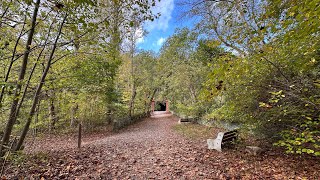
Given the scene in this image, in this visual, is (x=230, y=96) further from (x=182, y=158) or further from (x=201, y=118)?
(x=201, y=118)

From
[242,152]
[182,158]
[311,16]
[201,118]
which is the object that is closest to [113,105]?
[201,118]

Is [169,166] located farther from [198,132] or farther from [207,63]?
[198,132]

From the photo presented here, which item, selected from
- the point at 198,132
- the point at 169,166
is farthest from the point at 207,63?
the point at 198,132

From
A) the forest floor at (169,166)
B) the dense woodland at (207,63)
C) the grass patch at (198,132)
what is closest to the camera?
the dense woodland at (207,63)

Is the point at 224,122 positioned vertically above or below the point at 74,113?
below

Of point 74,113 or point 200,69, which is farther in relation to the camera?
point 200,69

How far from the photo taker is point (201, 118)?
12.2m

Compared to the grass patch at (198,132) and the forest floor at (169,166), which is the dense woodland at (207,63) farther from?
the grass patch at (198,132)

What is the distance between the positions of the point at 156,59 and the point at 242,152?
15.8 meters

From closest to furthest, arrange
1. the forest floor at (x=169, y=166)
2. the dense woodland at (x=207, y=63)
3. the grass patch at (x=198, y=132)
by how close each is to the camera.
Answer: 1. the dense woodland at (x=207, y=63)
2. the forest floor at (x=169, y=166)
3. the grass patch at (x=198, y=132)

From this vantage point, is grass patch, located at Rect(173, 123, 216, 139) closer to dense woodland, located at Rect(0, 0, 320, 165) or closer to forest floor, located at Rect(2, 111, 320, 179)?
dense woodland, located at Rect(0, 0, 320, 165)

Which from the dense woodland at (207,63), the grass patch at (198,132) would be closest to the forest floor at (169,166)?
the dense woodland at (207,63)

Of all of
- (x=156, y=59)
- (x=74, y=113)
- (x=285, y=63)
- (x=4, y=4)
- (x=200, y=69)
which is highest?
(x=156, y=59)

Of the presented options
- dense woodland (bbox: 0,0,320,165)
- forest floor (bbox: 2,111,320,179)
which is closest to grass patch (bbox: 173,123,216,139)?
dense woodland (bbox: 0,0,320,165)
